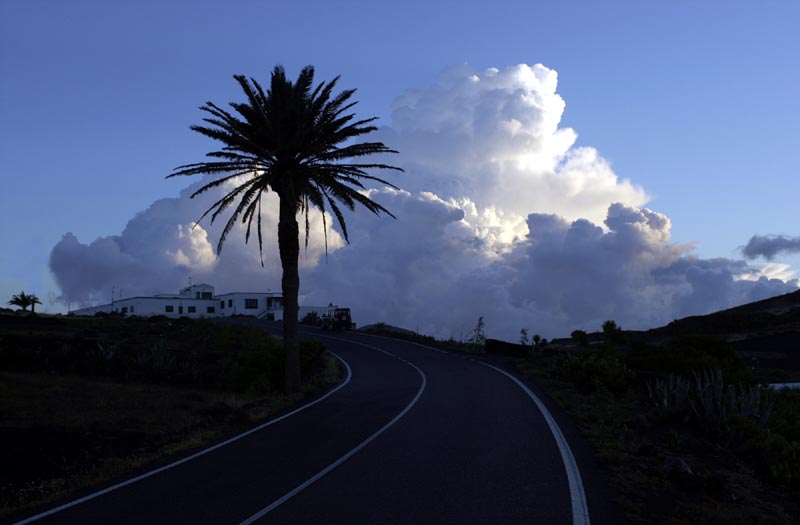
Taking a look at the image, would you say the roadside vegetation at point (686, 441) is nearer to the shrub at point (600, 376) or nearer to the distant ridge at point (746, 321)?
the shrub at point (600, 376)

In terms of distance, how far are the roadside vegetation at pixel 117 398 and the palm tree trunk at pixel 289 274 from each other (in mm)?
1124

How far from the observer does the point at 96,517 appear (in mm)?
8984

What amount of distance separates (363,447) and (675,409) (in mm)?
9500

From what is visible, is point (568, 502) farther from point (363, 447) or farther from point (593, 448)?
point (363, 447)

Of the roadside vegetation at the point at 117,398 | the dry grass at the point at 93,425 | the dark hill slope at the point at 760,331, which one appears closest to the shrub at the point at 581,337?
the dark hill slope at the point at 760,331

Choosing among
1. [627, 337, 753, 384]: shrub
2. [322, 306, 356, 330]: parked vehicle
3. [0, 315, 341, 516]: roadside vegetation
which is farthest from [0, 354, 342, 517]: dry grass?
[322, 306, 356, 330]: parked vehicle

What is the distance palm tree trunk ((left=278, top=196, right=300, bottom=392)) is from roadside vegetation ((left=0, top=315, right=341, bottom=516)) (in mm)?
1124

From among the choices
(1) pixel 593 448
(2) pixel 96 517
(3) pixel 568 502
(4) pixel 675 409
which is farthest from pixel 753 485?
(2) pixel 96 517

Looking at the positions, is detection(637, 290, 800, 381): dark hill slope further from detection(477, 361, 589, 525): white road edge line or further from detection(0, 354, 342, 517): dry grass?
detection(0, 354, 342, 517): dry grass

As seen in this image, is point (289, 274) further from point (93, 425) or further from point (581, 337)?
point (581, 337)

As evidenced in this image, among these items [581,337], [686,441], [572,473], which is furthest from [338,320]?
[572,473]

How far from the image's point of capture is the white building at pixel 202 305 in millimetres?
95031

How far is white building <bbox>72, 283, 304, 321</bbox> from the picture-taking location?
9503cm

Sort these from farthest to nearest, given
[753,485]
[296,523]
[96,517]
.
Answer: [753,485] < [96,517] < [296,523]
